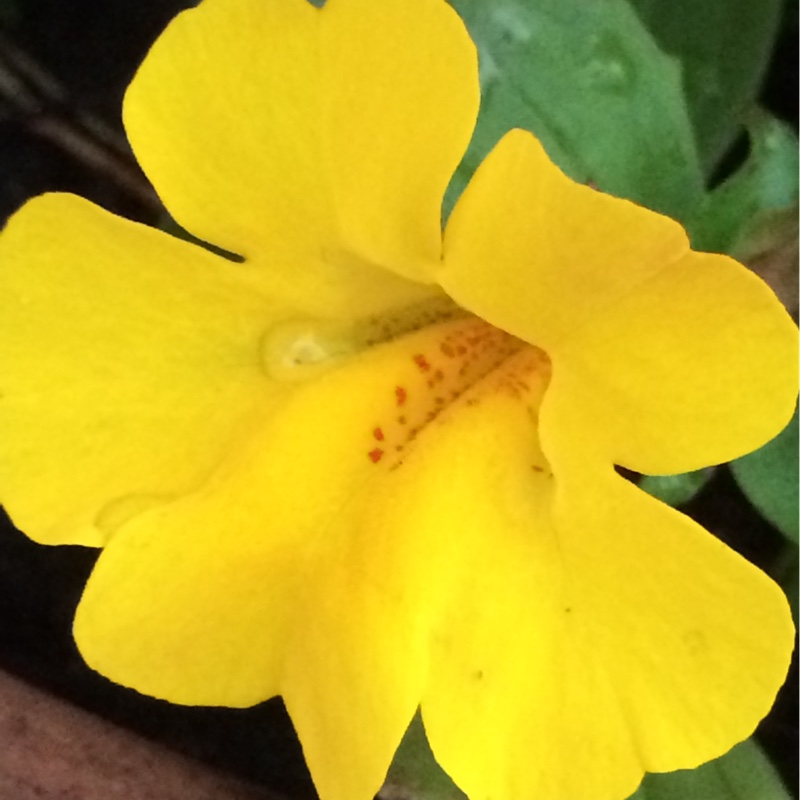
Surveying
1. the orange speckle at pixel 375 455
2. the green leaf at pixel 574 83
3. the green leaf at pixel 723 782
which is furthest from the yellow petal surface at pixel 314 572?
the green leaf at pixel 723 782

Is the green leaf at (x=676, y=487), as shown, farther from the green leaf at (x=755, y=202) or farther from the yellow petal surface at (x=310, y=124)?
the yellow petal surface at (x=310, y=124)

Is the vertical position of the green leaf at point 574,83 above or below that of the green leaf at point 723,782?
above

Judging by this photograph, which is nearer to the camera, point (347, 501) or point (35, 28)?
point (347, 501)

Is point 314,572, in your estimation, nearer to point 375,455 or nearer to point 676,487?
point 375,455

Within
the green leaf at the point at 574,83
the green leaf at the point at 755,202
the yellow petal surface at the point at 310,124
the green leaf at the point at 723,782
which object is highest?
the yellow petal surface at the point at 310,124

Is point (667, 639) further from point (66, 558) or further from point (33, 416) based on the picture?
point (66, 558)

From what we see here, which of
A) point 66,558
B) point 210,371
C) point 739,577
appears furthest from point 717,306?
point 66,558
